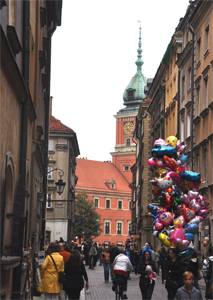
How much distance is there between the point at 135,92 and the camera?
139375 mm

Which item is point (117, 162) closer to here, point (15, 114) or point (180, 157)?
point (180, 157)

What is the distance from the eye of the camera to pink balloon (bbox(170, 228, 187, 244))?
18750 millimetres

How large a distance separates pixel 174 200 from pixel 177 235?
1.80 metres

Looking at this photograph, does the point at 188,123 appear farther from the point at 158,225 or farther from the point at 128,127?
the point at 128,127

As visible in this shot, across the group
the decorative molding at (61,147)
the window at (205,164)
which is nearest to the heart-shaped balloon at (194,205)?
the window at (205,164)

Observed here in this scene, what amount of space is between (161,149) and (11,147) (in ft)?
35.0

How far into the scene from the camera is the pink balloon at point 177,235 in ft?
61.5

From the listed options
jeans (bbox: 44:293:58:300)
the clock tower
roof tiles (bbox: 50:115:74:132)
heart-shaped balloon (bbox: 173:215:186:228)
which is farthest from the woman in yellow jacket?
the clock tower

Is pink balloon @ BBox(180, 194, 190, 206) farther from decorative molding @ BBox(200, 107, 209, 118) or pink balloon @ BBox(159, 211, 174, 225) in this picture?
decorative molding @ BBox(200, 107, 209, 118)

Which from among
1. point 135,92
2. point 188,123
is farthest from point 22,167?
point 135,92

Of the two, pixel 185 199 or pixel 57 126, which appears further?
pixel 57 126

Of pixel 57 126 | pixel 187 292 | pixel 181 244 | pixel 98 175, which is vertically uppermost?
pixel 98 175

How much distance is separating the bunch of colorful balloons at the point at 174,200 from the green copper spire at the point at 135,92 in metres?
117

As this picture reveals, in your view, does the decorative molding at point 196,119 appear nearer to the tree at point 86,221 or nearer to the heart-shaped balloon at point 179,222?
the heart-shaped balloon at point 179,222
